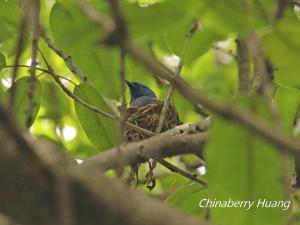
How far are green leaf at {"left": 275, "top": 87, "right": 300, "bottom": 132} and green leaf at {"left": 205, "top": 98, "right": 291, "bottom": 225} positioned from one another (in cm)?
64

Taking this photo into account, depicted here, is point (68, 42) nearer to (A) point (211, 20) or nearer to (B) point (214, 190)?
(A) point (211, 20)

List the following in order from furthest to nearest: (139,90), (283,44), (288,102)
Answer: (139,90) < (288,102) < (283,44)

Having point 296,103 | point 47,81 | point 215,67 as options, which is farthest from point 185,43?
point 215,67

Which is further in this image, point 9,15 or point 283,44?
point 9,15

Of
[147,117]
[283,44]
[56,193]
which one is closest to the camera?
[56,193]

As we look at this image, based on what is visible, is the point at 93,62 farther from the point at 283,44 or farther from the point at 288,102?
the point at 283,44

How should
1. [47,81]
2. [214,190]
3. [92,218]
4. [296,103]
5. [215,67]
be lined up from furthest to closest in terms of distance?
[215,67] < [47,81] < [296,103] < [214,190] < [92,218]

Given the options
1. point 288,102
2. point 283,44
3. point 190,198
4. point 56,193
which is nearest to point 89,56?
point 190,198

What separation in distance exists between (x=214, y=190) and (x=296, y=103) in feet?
2.60

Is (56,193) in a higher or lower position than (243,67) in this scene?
lower

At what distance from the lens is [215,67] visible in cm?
582

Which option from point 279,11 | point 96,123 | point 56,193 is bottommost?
point 56,193

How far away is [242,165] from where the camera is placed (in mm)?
1765

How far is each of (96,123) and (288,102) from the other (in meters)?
0.80
